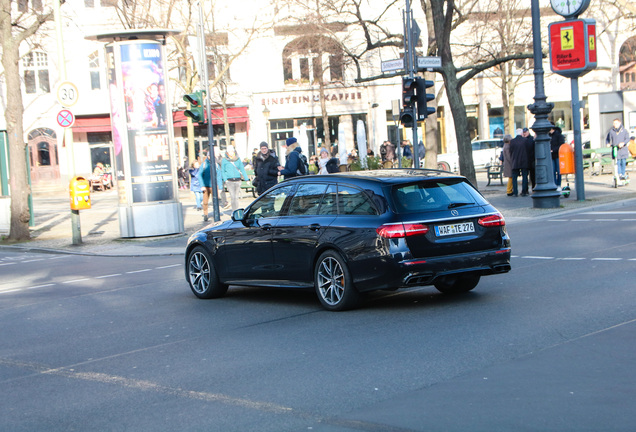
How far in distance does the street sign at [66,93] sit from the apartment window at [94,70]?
34004 millimetres

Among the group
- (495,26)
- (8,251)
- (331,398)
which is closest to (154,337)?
(331,398)

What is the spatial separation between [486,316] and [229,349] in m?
2.57

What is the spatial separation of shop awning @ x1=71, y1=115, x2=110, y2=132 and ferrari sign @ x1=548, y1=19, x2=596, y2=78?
36389mm

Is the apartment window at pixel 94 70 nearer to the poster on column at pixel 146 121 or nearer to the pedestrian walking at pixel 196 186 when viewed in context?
the pedestrian walking at pixel 196 186

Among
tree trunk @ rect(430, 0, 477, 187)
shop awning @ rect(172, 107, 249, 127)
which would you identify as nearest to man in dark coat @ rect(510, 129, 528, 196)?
tree trunk @ rect(430, 0, 477, 187)

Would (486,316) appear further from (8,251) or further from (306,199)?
(8,251)

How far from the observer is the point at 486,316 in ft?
27.8

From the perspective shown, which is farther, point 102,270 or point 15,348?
point 102,270

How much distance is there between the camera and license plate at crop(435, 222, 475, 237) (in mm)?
8906

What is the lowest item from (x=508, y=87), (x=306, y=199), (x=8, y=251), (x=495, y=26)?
(x=8, y=251)

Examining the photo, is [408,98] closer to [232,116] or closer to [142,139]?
[142,139]

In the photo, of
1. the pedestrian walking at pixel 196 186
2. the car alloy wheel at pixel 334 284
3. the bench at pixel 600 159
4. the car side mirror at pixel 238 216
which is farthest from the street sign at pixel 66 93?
the bench at pixel 600 159

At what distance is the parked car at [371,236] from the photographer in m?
8.78

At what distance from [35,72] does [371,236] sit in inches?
1888
